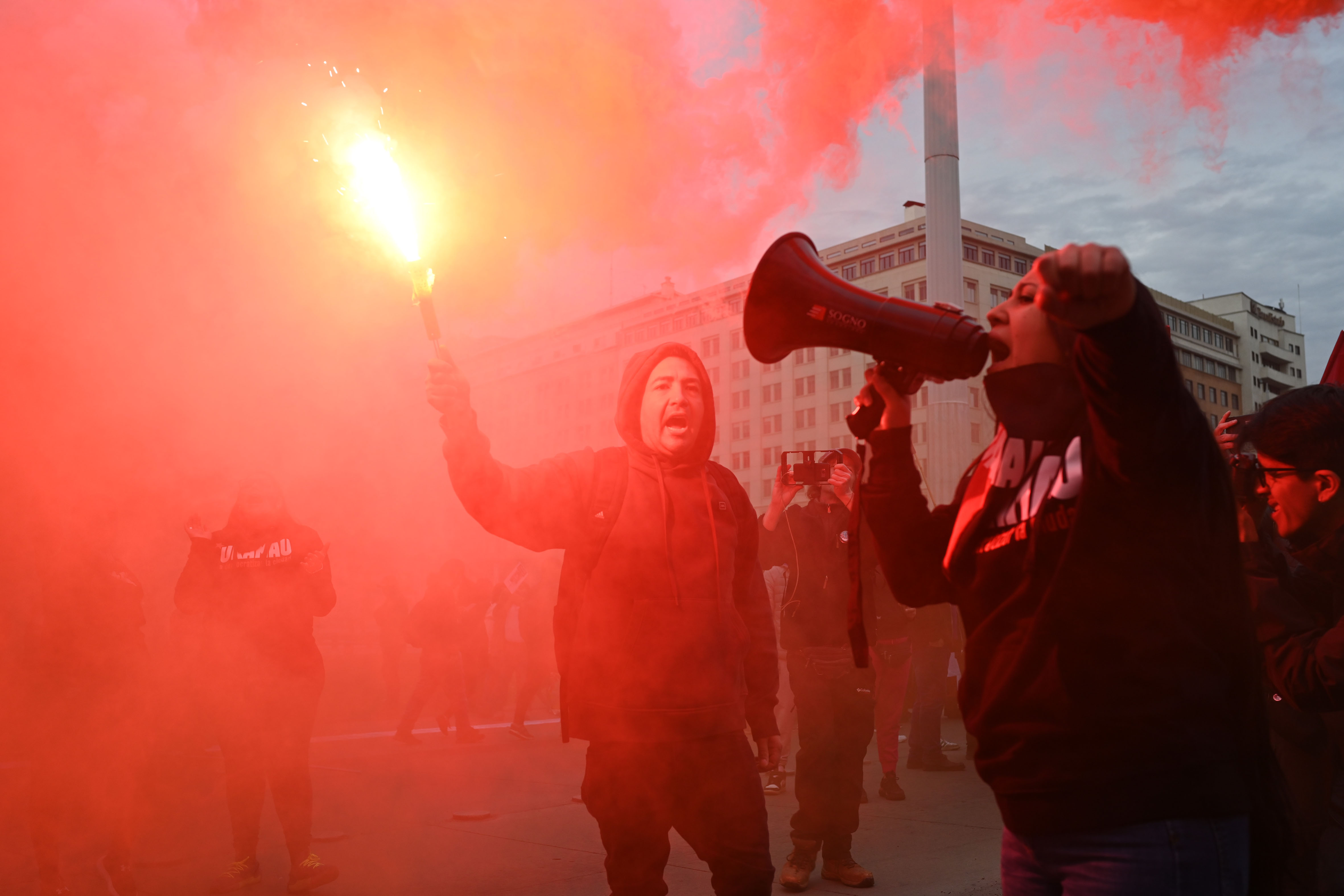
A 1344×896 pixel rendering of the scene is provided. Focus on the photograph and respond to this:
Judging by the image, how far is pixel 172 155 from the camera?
6.83m

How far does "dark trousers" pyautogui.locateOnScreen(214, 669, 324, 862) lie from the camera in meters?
4.50

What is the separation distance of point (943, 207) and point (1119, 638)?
7.81 m

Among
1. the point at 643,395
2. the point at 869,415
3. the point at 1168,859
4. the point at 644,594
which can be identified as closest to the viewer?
the point at 1168,859

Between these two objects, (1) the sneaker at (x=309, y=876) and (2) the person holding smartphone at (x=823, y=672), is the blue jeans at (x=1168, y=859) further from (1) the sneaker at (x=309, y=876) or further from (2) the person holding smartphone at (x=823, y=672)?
(1) the sneaker at (x=309, y=876)

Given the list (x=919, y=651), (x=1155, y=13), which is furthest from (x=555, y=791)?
(x=1155, y=13)

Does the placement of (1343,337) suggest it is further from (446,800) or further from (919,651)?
(446,800)

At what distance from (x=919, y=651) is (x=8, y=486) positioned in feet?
20.5

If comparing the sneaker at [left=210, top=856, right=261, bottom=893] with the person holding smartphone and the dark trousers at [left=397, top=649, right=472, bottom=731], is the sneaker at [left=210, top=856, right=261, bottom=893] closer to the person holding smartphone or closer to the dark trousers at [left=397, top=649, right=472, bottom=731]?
the person holding smartphone

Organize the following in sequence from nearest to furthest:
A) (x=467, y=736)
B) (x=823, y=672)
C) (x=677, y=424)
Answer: (x=677, y=424)
(x=823, y=672)
(x=467, y=736)

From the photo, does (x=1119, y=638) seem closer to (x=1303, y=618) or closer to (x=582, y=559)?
(x=1303, y=618)

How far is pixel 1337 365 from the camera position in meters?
5.01

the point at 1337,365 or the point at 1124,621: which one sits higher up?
the point at 1337,365

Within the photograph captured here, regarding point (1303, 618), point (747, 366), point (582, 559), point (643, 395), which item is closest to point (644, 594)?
point (582, 559)

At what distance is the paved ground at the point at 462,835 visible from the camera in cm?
451
